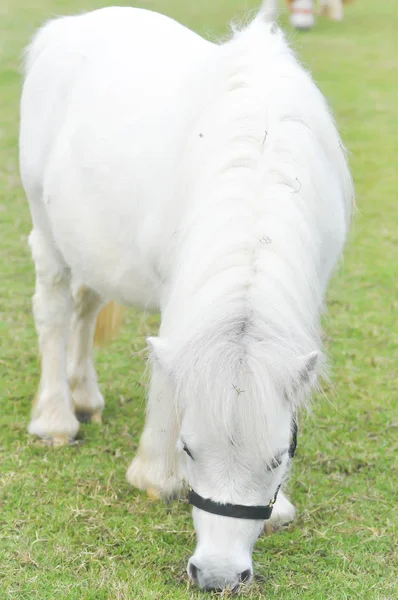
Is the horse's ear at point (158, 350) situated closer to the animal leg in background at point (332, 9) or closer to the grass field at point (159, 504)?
the grass field at point (159, 504)

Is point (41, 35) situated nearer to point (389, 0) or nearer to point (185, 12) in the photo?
point (185, 12)

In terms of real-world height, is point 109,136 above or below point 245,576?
above

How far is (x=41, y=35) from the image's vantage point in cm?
416

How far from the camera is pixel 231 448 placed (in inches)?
92.9

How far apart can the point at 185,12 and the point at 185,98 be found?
12.3 m

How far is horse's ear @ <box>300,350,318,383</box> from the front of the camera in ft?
7.81

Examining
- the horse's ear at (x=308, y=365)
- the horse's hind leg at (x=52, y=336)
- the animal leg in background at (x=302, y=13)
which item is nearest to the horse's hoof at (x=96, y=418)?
the horse's hind leg at (x=52, y=336)

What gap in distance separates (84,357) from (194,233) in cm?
164

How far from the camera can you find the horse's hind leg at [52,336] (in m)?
3.88

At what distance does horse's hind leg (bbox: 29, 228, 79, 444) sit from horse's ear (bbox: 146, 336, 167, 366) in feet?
4.67

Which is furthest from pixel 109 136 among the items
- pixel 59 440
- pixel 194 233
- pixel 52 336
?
pixel 59 440

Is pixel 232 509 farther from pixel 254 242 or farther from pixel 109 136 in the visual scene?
pixel 109 136

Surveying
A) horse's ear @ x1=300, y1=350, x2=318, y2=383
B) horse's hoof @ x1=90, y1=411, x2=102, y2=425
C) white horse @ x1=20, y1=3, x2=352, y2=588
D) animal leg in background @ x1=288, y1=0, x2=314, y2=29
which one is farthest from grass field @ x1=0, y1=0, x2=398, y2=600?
animal leg in background @ x1=288, y1=0, x2=314, y2=29

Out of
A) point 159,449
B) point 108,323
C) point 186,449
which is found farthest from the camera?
point 108,323
